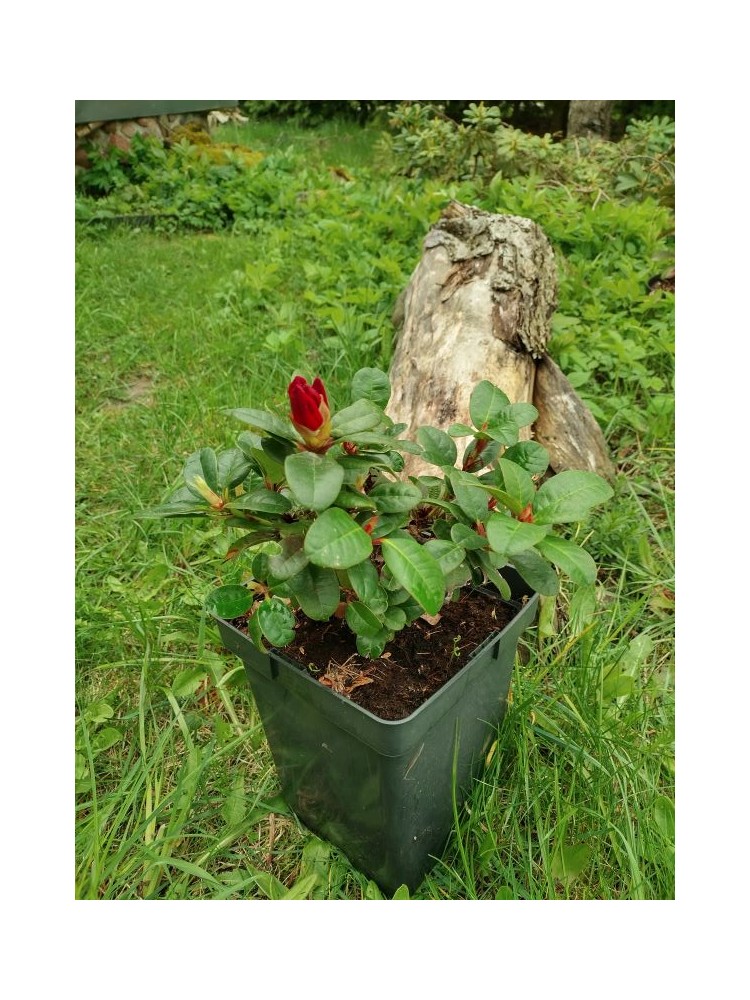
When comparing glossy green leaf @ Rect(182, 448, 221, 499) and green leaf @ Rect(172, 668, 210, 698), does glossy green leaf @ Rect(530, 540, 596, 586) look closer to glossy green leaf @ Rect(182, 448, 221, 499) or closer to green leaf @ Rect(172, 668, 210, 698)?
glossy green leaf @ Rect(182, 448, 221, 499)

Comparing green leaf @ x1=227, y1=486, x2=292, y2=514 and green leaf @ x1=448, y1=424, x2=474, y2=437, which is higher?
green leaf @ x1=448, y1=424, x2=474, y2=437

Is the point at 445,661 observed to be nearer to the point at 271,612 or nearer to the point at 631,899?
the point at 271,612

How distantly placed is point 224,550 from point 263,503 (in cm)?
110

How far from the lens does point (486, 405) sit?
135cm

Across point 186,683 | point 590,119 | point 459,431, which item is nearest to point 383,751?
point 459,431

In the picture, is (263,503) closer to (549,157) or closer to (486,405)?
(486,405)

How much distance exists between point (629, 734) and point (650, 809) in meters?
0.21

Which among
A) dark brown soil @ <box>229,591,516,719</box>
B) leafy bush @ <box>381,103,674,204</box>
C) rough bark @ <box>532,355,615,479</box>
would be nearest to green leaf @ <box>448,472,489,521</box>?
dark brown soil @ <box>229,591,516,719</box>

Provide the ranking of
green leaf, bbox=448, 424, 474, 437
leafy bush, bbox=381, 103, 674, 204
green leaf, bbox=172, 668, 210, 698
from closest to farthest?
green leaf, bbox=448, 424, 474, 437 < green leaf, bbox=172, 668, 210, 698 < leafy bush, bbox=381, 103, 674, 204

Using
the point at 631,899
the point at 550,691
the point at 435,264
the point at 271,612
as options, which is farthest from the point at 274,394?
the point at 631,899

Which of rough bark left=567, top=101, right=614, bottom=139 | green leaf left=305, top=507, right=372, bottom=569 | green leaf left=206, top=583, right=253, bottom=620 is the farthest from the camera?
rough bark left=567, top=101, right=614, bottom=139

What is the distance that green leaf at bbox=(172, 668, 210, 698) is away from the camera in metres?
1.86

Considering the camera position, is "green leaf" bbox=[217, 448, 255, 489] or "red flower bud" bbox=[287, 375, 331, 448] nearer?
"red flower bud" bbox=[287, 375, 331, 448]

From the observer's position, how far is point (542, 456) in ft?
4.20
